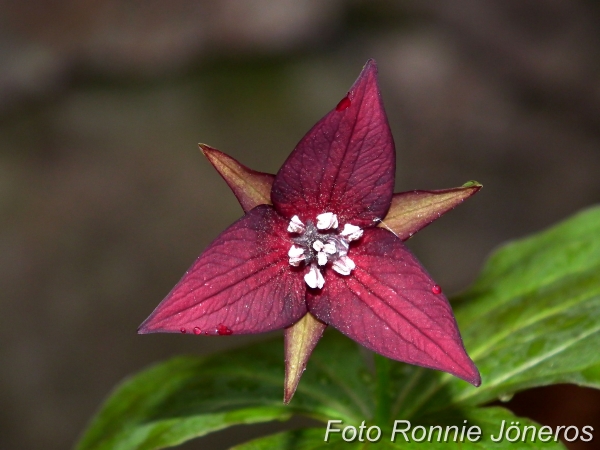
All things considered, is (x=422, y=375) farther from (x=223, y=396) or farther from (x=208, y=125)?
(x=208, y=125)

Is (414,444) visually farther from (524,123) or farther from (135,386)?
(524,123)

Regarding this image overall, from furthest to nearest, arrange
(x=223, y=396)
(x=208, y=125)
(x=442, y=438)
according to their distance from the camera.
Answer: (x=208, y=125) < (x=223, y=396) < (x=442, y=438)

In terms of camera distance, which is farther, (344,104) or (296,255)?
(296,255)

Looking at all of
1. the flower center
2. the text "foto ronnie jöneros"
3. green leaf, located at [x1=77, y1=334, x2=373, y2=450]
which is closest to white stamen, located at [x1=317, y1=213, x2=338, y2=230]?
the flower center

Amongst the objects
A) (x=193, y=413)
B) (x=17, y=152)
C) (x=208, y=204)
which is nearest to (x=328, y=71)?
(x=208, y=204)

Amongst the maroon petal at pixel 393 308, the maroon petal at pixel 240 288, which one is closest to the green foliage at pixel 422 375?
the maroon petal at pixel 393 308

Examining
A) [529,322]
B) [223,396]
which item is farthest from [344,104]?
[223,396]

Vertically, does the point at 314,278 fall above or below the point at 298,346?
Result: above

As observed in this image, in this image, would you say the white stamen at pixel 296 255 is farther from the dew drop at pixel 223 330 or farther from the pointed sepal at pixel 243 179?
the dew drop at pixel 223 330
